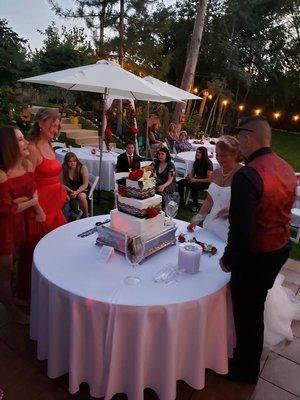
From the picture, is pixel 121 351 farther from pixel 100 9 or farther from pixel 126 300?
pixel 100 9

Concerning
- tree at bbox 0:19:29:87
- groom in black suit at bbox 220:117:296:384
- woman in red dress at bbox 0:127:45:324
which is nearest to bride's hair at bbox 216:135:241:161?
groom in black suit at bbox 220:117:296:384

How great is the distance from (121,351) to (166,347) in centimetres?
27

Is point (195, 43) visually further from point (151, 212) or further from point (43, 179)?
point (151, 212)

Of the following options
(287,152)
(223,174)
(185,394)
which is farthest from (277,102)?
(185,394)

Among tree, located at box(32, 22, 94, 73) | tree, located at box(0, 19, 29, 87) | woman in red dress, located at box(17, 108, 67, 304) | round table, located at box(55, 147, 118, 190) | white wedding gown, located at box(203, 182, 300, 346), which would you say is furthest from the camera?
tree, located at box(32, 22, 94, 73)

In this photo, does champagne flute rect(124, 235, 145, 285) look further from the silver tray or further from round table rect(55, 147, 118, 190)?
round table rect(55, 147, 118, 190)

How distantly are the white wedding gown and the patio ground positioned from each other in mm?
125

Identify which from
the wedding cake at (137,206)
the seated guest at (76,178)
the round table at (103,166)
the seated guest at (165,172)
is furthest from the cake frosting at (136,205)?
the round table at (103,166)

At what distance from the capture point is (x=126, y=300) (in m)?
1.84

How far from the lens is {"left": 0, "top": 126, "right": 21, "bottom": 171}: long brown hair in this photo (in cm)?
254

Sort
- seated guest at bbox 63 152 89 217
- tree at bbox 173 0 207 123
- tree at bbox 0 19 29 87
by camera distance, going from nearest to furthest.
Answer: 1. seated guest at bbox 63 152 89 217
2. tree at bbox 0 19 29 87
3. tree at bbox 173 0 207 123

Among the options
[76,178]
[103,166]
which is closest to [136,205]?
[76,178]

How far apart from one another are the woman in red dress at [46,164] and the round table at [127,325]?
0.97 metres

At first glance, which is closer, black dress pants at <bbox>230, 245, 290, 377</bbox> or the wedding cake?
black dress pants at <bbox>230, 245, 290, 377</bbox>
